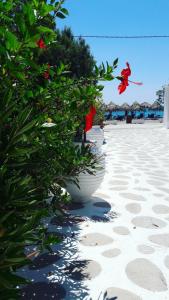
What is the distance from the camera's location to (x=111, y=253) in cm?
400

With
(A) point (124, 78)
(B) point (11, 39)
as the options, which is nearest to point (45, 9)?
(B) point (11, 39)

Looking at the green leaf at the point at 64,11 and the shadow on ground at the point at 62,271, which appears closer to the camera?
the green leaf at the point at 64,11

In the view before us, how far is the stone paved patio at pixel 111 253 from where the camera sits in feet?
10.5

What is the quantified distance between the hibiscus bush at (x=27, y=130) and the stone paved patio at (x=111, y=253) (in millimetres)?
1059

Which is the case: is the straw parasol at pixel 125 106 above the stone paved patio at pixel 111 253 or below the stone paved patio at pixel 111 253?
above

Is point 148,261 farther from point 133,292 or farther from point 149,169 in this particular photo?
point 149,169

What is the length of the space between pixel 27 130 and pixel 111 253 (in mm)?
2918

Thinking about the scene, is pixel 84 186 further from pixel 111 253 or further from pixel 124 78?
pixel 124 78

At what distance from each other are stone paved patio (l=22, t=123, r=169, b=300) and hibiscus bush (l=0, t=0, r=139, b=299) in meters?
1.06

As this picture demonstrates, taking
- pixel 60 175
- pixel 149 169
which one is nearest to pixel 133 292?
pixel 60 175

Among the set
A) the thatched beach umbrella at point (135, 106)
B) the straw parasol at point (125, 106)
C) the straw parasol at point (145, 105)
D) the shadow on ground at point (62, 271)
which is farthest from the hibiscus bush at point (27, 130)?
the straw parasol at point (145, 105)

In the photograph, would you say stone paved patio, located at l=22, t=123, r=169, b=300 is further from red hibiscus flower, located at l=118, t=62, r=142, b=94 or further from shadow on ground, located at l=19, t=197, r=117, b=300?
red hibiscus flower, located at l=118, t=62, r=142, b=94

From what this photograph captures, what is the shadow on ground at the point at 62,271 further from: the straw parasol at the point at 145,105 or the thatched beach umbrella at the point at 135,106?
the straw parasol at the point at 145,105

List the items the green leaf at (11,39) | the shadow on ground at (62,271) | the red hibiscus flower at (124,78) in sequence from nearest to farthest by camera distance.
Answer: the green leaf at (11,39), the red hibiscus flower at (124,78), the shadow on ground at (62,271)
